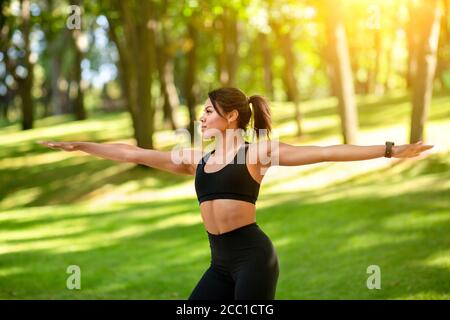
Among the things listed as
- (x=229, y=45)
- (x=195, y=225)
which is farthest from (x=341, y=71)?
(x=195, y=225)

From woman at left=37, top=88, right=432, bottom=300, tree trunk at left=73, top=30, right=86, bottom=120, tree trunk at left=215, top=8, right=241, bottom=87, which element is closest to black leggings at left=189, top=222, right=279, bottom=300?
woman at left=37, top=88, right=432, bottom=300

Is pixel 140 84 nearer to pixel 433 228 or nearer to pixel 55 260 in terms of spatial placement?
pixel 55 260

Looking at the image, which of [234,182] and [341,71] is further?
[341,71]

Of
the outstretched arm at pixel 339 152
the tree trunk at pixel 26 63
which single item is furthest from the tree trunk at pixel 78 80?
the outstretched arm at pixel 339 152

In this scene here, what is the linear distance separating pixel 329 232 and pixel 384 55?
3718cm

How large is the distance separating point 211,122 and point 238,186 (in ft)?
1.52

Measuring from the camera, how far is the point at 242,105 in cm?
479

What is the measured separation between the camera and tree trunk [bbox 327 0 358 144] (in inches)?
875

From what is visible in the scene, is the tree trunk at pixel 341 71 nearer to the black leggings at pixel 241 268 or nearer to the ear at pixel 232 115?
the ear at pixel 232 115

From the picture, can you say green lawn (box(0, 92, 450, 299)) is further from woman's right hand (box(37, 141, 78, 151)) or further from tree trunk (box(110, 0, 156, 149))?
woman's right hand (box(37, 141, 78, 151))

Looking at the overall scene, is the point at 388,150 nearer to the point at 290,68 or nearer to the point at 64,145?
the point at 64,145

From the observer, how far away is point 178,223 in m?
17.5
